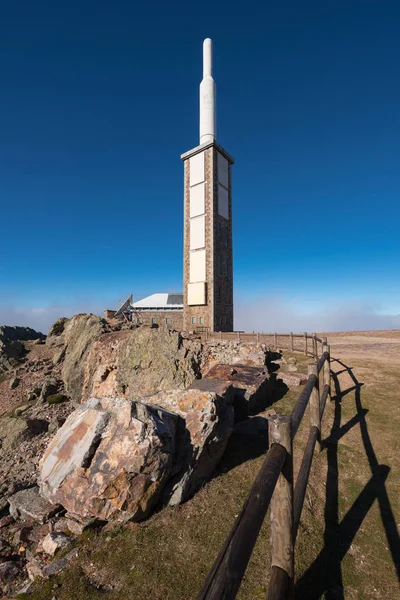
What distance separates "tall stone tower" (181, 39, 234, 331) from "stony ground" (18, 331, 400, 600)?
2527 cm

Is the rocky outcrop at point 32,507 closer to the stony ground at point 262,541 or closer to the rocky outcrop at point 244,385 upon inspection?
the stony ground at point 262,541

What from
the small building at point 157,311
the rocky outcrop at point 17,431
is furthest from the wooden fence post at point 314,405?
the small building at point 157,311

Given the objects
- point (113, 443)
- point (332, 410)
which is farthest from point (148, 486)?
point (332, 410)

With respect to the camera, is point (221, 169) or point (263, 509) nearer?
point (263, 509)

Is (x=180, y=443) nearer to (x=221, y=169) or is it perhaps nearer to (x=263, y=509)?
(x=263, y=509)

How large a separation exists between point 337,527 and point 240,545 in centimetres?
323

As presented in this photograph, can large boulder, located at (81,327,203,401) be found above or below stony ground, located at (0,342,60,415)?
above

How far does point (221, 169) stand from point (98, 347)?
86.7ft

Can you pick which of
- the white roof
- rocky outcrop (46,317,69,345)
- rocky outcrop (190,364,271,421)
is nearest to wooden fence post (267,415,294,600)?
rocky outcrop (190,364,271,421)

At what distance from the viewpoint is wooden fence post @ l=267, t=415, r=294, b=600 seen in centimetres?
240

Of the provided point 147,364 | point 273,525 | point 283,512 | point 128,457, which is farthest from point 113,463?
point 147,364

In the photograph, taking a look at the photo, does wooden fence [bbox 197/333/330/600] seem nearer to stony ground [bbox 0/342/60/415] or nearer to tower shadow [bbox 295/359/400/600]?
tower shadow [bbox 295/359/400/600]

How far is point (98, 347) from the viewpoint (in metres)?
15.7

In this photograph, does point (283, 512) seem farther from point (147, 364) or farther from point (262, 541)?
point (147, 364)
